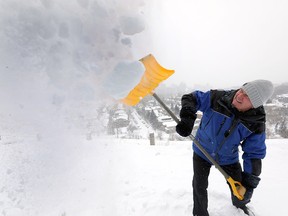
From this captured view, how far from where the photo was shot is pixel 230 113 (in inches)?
80.6

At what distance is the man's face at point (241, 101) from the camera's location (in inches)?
75.5

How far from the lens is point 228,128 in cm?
208

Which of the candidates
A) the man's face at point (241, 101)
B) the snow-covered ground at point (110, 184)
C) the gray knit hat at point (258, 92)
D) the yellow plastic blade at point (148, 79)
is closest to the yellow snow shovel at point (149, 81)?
the yellow plastic blade at point (148, 79)

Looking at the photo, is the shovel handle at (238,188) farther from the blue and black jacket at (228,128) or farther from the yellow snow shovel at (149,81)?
the yellow snow shovel at (149,81)

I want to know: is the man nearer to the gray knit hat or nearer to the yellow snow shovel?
the gray knit hat

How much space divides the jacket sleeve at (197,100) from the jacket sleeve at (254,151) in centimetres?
52

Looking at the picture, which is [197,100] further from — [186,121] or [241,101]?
[241,101]

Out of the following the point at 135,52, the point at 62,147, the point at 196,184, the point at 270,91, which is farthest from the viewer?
the point at 62,147

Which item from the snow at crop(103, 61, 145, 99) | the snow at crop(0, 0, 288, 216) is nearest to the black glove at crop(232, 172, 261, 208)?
the snow at crop(0, 0, 288, 216)

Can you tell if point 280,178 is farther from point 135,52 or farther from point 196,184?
point 135,52

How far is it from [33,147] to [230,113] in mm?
2915

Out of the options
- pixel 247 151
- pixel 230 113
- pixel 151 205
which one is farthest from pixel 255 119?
pixel 151 205

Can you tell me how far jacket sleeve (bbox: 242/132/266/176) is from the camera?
2.05 meters

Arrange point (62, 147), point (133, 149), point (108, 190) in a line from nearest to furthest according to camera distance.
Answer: point (62, 147)
point (108, 190)
point (133, 149)
